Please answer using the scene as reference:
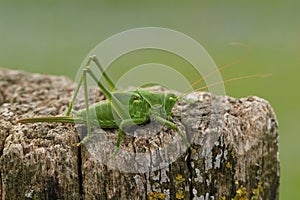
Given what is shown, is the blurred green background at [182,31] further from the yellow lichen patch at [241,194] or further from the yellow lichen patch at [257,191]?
the yellow lichen patch at [241,194]

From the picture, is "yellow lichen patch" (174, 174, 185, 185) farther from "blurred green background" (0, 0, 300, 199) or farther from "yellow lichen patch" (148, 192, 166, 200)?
"blurred green background" (0, 0, 300, 199)

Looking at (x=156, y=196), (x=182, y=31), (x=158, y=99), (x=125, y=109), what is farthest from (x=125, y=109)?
(x=182, y=31)

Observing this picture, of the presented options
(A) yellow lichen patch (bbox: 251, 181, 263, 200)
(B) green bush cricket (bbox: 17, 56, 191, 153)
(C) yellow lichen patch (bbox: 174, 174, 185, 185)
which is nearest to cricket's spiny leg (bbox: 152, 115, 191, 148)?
(B) green bush cricket (bbox: 17, 56, 191, 153)

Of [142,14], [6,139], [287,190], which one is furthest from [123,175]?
[142,14]

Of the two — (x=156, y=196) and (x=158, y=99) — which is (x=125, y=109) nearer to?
(x=158, y=99)

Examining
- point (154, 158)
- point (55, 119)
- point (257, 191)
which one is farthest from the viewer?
point (257, 191)

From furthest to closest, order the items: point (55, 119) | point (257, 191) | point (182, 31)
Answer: point (182, 31) < point (257, 191) < point (55, 119)
